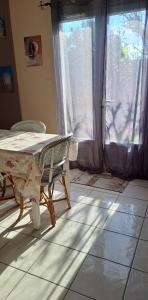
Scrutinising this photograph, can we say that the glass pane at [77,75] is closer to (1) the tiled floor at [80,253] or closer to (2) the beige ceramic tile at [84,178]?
(2) the beige ceramic tile at [84,178]

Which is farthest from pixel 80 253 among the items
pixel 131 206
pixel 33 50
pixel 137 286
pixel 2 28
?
pixel 2 28

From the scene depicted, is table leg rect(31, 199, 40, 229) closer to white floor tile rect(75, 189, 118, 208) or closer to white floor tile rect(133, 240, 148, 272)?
white floor tile rect(75, 189, 118, 208)

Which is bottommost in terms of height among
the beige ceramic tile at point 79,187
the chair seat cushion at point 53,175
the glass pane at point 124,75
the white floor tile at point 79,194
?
the white floor tile at point 79,194

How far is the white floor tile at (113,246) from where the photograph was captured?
1789mm

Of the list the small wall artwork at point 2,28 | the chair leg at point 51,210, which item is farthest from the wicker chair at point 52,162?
the small wall artwork at point 2,28

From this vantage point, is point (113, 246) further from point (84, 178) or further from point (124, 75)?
point (124, 75)

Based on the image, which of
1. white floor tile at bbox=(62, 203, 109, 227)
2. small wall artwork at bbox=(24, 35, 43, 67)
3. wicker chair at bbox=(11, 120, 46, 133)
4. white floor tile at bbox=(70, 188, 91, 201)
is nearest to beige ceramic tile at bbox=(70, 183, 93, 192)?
white floor tile at bbox=(70, 188, 91, 201)

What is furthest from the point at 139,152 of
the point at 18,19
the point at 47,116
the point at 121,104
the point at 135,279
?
the point at 18,19

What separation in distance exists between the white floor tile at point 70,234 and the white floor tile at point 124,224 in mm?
197

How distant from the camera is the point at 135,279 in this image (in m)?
1.60

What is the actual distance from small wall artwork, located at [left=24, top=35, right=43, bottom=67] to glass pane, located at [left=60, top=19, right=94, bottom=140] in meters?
0.35

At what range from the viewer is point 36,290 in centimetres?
155

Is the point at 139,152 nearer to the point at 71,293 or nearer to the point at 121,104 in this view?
the point at 121,104

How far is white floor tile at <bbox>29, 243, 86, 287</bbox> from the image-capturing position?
5.38ft
